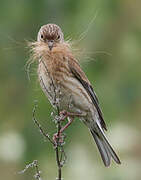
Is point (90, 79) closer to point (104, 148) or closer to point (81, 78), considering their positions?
point (81, 78)

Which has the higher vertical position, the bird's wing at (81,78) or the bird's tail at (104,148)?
the bird's wing at (81,78)

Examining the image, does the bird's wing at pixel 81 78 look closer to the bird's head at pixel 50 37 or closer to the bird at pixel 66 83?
the bird at pixel 66 83

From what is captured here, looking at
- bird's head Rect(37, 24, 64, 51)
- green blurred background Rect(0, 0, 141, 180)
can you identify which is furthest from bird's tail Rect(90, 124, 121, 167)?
bird's head Rect(37, 24, 64, 51)

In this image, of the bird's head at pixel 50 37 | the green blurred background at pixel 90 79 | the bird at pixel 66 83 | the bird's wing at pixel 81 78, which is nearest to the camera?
the bird at pixel 66 83

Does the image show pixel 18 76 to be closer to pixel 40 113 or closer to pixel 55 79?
pixel 40 113

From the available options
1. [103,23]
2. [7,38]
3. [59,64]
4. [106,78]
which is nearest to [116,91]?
[106,78]

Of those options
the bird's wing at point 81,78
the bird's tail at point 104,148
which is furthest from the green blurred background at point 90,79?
the bird's wing at point 81,78

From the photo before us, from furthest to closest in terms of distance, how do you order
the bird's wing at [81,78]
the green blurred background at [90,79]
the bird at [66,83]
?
the green blurred background at [90,79]
the bird's wing at [81,78]
the bird at [66,83]

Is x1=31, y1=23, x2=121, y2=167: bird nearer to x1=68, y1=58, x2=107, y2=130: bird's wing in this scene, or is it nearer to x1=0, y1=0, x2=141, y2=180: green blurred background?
x1=68, y1=58, x2=107, y2=130: bird's wing
